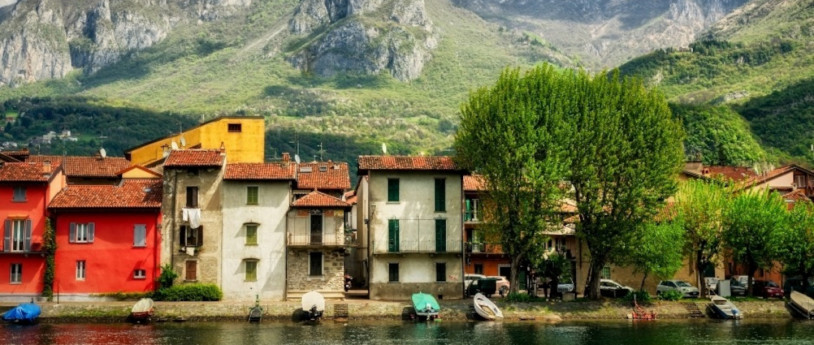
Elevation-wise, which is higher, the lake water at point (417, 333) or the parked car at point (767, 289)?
the parked car at point (767, 289)

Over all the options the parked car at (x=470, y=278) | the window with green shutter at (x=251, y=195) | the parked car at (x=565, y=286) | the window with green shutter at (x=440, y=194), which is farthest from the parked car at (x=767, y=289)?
the window with green shutter at (x=251, y=195)

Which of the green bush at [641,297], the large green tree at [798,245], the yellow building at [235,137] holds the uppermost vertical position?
the yellow building at [235,137]

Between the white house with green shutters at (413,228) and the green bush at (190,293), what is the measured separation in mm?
11999

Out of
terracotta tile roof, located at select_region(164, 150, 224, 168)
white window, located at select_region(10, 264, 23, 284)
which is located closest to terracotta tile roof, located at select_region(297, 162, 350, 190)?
terracotta tile roof, located at select_region(164, 150, 224, 168)

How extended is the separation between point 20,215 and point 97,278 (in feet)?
24.1

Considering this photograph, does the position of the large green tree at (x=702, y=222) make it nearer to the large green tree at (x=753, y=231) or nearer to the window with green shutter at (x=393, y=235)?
the large green tree at (x=753, y=231)

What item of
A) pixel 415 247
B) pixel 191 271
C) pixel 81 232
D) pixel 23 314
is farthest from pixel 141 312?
pixel 415 247

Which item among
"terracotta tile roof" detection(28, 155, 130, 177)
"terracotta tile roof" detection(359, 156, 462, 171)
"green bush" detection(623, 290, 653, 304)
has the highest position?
"terracotta tile roof" detection(28, 155, 130, 177)

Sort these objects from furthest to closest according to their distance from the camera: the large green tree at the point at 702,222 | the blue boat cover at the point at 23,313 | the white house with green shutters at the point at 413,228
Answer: the large green tree at the point at 702,222
the white house with green shutters at the point at 413,228
the blue boat cover at the point at 23,313

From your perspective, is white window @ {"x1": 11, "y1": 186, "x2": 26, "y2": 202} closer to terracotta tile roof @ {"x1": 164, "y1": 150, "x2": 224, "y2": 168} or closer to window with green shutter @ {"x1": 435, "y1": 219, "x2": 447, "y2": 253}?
terracotta tile roof @ {"x1": 164, "y1": 150, "x2": 224, "y2": 168}

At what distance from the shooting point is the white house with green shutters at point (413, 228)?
3044 inches

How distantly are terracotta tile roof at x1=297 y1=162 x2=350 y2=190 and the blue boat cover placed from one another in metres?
22.3

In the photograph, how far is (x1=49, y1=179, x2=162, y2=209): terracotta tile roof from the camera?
7475 cm

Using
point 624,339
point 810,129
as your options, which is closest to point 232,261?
point 624,339
